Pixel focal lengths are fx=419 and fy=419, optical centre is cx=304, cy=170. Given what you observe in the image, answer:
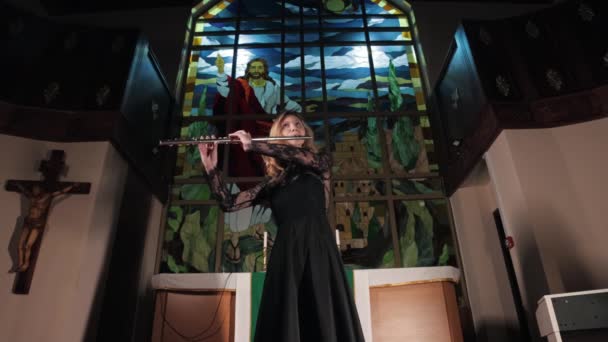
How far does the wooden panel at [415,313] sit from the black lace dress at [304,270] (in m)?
1.91

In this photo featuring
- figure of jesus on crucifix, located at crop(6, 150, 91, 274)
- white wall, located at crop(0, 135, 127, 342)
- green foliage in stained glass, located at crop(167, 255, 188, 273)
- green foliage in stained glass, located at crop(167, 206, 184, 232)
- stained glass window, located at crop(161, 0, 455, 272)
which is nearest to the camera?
white wall, located at crop(0, 135, 127, 342)

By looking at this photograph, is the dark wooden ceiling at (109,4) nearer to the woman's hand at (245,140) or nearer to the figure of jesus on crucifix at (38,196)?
the figure of jesus on crucifix at (38,196)

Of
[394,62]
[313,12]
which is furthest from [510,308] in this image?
[313,12]

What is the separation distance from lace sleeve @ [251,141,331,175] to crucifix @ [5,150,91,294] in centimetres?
221

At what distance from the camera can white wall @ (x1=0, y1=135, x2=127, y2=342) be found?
284 cm

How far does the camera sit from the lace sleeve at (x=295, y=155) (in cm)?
161

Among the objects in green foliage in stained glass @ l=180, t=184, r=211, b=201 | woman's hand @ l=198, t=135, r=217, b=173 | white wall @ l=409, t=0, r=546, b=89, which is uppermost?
white wall @ l=409, t=0, r=546, b=89

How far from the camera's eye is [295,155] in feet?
5.39

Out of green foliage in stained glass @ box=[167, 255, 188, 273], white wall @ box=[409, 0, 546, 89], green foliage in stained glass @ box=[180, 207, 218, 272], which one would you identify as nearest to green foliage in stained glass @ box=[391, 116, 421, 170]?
white wall @ box=[409, 0, 546, 89]

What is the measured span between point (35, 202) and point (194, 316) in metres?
1.47

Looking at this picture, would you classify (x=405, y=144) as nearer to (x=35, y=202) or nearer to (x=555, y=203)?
(x=555, y=203)

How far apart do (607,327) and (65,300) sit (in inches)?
130

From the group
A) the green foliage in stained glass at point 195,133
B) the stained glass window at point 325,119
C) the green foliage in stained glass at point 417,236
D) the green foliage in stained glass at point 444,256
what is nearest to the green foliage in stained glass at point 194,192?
the stained glass window at point 325,119

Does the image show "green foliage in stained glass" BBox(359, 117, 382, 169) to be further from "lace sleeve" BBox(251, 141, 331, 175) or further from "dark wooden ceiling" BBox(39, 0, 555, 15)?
"lace sleeve" BBox(251, 141, 331, 175)
